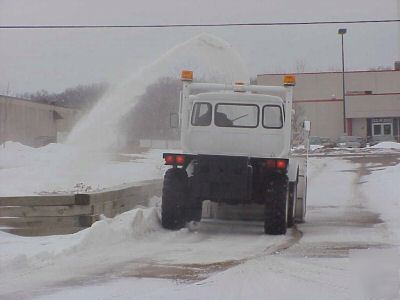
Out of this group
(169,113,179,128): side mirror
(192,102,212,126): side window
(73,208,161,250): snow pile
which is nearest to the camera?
(73,208,161,250): snow pile

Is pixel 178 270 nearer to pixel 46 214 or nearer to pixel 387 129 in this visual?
pixel 46 214

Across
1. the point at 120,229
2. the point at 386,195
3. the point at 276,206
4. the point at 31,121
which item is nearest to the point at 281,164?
the point at 276,206

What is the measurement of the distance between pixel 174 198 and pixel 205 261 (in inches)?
125

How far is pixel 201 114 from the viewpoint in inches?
507

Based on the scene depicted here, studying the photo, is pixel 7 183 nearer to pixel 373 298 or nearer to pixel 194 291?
pixel 194 291

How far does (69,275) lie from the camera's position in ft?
25.8

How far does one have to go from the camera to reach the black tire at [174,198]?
11.9 metres

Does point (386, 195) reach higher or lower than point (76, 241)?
higher

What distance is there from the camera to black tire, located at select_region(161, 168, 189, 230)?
11898mm

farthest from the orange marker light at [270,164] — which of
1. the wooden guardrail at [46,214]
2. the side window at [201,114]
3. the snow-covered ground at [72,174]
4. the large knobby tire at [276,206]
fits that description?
the snow-covered ground at [72,174]

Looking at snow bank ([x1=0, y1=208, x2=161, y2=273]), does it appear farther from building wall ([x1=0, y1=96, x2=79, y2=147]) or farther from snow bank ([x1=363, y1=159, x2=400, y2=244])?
building wall ([x1=0, y1=96, x2=79, y2=147])

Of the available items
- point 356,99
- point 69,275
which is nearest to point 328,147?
point 356,99

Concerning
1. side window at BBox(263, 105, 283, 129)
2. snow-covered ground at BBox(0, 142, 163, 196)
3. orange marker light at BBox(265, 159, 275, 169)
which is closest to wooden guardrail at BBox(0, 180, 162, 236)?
orange marker light at BBox(265, 159, 275, 169)

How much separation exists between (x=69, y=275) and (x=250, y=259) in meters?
2.54
